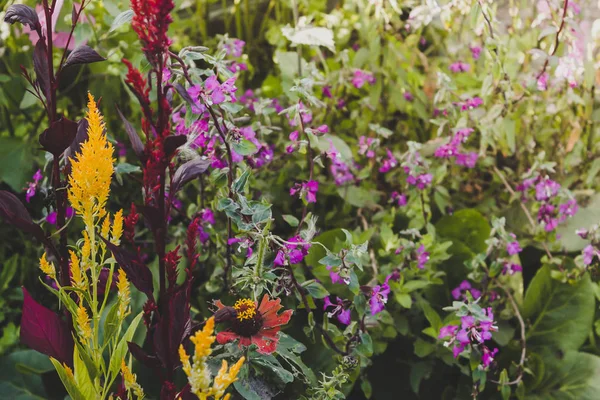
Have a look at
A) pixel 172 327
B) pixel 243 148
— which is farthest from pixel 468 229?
pixel 172 327

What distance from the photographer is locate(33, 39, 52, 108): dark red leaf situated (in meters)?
1.01

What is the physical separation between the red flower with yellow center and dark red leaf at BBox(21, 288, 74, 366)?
24 cm

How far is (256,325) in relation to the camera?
106 cm

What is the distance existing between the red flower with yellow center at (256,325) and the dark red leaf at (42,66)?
0.43m

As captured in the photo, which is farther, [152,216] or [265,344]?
[265,344]

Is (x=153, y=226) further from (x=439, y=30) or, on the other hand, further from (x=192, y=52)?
(x=439, y=30)

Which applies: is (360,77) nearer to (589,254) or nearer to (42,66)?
(589,254)

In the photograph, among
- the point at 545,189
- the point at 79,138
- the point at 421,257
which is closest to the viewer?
the point at 79,138

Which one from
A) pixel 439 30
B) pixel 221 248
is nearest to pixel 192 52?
pixel 221 248

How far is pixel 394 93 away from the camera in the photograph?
6.53 feet

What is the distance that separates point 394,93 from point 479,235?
1.70 ft

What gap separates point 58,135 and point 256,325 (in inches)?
16.6

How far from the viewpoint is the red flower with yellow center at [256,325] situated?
102cm

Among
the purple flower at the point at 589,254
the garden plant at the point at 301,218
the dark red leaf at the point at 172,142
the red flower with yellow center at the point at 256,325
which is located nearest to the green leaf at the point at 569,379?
the garden plant at the point at 301,218
